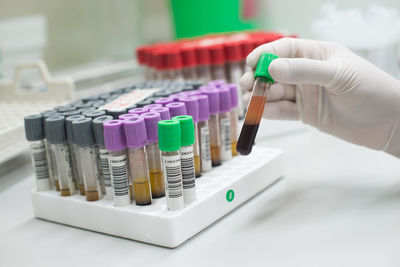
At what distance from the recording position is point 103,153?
32.4 inches

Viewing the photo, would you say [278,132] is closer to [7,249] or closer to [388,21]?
[388,21]

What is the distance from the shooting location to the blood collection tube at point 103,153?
32.0 inches

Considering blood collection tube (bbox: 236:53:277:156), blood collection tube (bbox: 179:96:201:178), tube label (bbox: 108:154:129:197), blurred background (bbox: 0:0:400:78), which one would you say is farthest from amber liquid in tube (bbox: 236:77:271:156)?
blurred background (bbox: 0:0:400:78)

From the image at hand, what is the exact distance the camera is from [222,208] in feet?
2.79

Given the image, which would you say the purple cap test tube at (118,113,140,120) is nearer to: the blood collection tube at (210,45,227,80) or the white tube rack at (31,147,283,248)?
the white tube rack at (31,147,283,248)

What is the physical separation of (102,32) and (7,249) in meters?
1.91

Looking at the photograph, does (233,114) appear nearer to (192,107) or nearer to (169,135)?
(192,107)

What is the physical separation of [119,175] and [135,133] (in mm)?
85

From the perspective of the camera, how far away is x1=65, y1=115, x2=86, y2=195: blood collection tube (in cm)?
86

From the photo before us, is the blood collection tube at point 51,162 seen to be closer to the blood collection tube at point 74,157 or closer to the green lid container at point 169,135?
the blood collection tube at point 74,157

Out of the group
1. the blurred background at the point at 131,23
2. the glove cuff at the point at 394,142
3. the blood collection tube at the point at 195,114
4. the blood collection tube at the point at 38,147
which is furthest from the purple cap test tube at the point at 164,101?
the blurred background at the point at 131,23

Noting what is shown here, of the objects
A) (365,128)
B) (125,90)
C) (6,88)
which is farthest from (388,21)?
(6,88)

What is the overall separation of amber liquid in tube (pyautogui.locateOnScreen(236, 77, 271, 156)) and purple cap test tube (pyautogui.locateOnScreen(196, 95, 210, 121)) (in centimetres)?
12

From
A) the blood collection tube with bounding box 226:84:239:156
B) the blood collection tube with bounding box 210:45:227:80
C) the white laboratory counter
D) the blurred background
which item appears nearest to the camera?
the white laboratory counter
